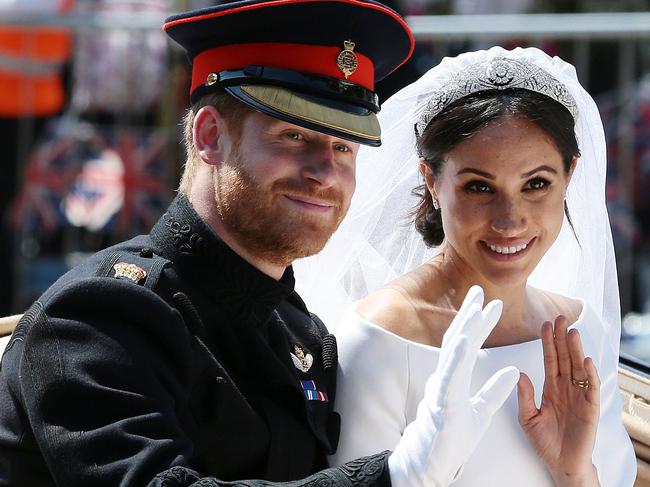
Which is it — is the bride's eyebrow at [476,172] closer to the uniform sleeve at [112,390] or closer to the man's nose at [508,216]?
the man's nose at [508,216]

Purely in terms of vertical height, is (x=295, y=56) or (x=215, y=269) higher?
(x=295, y=56)

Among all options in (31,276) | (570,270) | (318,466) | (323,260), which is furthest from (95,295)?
(31,276)

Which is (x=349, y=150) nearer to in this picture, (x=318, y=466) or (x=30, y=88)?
(x=318, y=466)

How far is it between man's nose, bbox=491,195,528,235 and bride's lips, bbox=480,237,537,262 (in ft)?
0.10

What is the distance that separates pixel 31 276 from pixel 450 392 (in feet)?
15.7

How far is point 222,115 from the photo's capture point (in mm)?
2373

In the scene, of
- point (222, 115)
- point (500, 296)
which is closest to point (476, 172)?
point (500, 296)

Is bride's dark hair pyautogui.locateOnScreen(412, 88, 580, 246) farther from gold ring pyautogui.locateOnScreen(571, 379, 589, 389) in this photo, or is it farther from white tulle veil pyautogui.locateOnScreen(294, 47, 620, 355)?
gold ring pyautogui.locateOnScreen(571, 379, 589, 389)

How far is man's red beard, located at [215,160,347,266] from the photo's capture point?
2271 mm

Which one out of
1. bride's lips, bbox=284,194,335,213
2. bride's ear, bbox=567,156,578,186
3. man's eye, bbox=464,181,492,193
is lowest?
bride's lips, bbox=284,194,335,213

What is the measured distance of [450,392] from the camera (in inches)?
77.2

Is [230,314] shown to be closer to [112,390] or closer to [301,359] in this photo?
[301,359]

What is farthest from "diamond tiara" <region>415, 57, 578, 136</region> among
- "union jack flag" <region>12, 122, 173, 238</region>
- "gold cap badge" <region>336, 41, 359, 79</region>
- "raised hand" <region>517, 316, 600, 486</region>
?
"union jack flag" <region>12, 122, 173, 238</region>

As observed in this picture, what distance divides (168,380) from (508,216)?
0.82 meters
